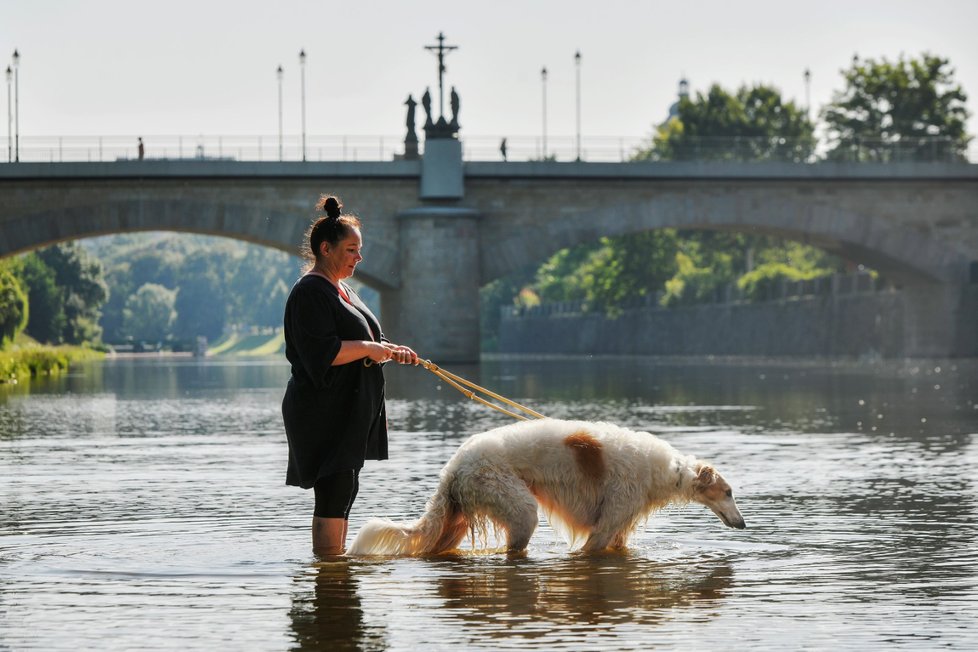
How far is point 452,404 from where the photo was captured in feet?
86.5

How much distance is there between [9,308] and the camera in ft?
230

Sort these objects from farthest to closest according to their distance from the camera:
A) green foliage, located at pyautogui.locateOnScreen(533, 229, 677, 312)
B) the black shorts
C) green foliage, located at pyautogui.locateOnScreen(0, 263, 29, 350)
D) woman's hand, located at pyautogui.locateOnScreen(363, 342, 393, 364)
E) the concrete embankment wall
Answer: green foliage, located at pyautogui.locateOnScreen(533, 229, 677, 312)
green foliage, located at pyautogui.locateOnScreen(0, 263, 29, 350)
the concrete embankment wall
the black shorts
woman's hand, located at pyautogui.locateOnScreen(363, 342, 393, 364)

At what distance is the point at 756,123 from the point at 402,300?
31.2 meters

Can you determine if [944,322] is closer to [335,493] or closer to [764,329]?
[764,329]

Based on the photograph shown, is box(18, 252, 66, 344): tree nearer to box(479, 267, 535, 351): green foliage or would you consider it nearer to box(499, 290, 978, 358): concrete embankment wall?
box(479, 267, 535, 351): green foliage

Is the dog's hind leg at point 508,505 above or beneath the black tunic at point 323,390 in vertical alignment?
beneath

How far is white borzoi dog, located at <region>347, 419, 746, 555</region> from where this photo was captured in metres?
8.34

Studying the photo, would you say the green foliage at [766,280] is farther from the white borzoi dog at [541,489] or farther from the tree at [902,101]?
the white borzoi dog at [541,489]

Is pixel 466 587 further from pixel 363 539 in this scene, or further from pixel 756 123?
pixel 756 123

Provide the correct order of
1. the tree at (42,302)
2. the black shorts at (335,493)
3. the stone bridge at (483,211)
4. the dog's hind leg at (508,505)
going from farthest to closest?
the tree at (42,302) → the stone bridge at (483,211) → the dog's hind leg at (508,505) → the black shorts at (335,493)

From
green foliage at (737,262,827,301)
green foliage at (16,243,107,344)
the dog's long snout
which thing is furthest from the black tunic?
green foliage at (16,243,107,344)

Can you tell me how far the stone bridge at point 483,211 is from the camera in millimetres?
51688

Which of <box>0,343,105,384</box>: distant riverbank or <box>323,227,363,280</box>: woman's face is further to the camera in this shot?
<box>0,343,105,384</box>: distant riverbank

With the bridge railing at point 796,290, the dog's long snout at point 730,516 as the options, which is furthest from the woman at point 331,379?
the bridge railing at point 796,290
